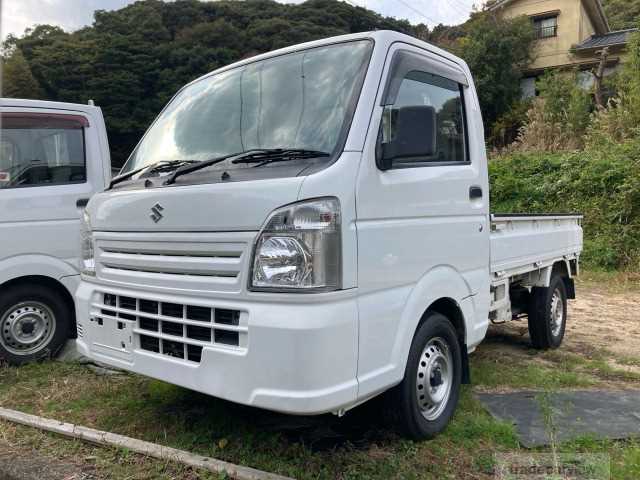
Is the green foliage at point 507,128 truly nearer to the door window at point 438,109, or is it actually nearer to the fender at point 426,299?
the door window at point 438,109

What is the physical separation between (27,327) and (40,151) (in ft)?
5.00

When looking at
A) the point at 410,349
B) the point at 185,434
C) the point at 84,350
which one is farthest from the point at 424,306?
the point at 84,350

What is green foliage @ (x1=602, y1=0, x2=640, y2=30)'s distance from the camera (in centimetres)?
2844

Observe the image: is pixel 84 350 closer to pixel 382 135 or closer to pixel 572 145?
pixel 382 135

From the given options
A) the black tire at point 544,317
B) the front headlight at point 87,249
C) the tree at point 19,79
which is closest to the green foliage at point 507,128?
the black tire at point 544,317

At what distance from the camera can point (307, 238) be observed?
2.31m

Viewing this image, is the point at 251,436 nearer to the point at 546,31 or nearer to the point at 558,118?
the point at 558,118

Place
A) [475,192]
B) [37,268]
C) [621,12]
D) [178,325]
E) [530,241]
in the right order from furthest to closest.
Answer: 1. [621,12]
2. [530,241]
3. [37,268]
4. [475,192]
5. [178,325]

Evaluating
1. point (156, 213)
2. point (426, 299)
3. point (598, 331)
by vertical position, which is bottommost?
point (598, 331)

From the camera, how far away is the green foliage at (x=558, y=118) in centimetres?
1638

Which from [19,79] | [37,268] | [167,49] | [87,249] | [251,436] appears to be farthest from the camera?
[167,49]

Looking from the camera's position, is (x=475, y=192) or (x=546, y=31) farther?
(x=546, y=31)

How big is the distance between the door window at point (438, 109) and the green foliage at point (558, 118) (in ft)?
44.4

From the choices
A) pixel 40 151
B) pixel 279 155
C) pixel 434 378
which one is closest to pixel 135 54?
pixel 40 151
